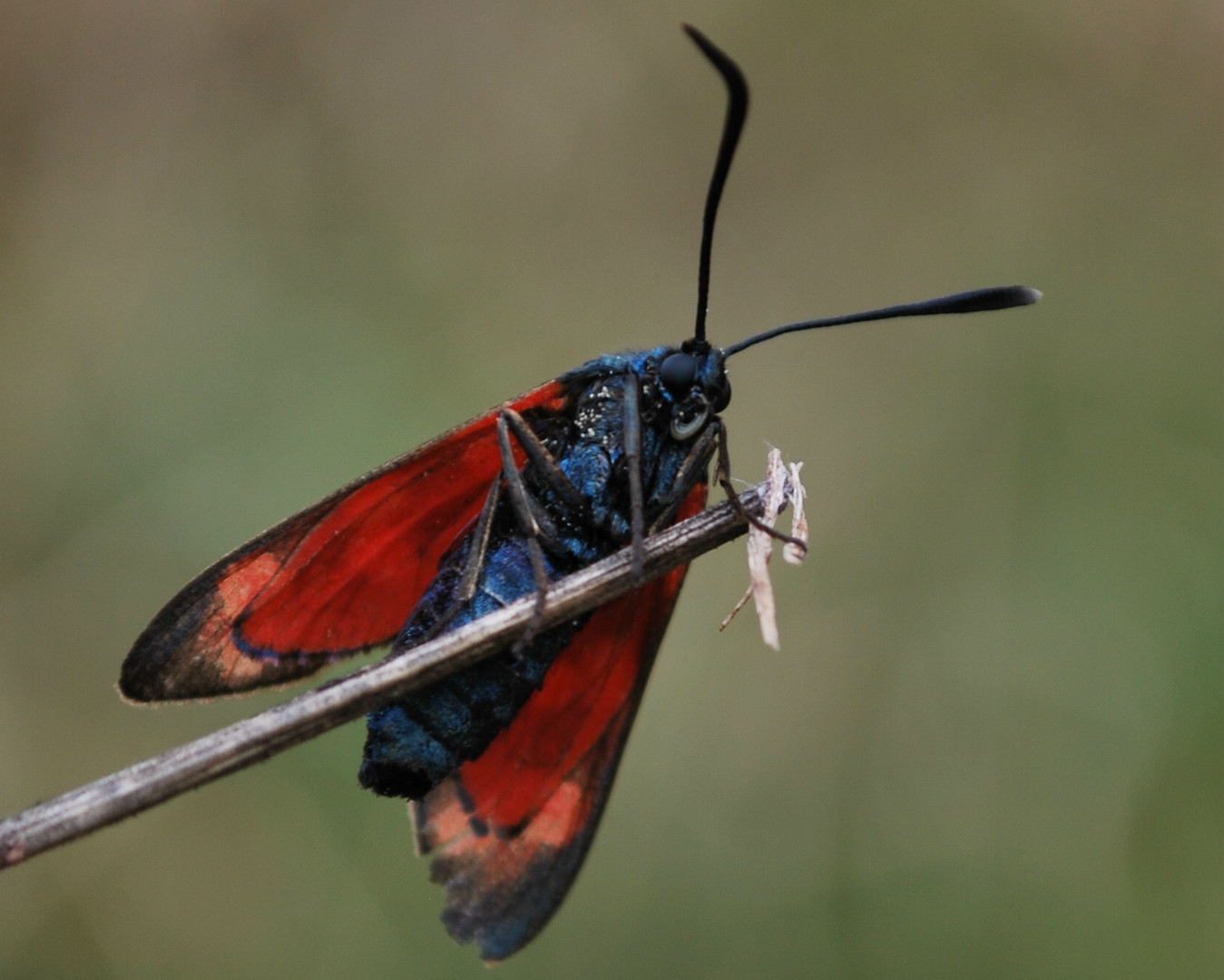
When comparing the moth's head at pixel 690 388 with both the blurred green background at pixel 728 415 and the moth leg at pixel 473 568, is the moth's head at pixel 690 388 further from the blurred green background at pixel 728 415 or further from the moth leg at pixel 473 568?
the blurred green background at pixel 728 415

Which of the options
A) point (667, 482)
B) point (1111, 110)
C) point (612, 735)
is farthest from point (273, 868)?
point (1111, 110)

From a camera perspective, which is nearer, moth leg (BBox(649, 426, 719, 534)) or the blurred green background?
moth leg (BBox(649, 426, 719, 534))

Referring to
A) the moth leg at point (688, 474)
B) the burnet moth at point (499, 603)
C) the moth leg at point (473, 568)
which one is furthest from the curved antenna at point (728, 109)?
the moth leg at point (473, 568)

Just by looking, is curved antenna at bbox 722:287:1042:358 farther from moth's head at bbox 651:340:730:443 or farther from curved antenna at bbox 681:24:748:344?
curved antenna at bbox 681:24:748:344

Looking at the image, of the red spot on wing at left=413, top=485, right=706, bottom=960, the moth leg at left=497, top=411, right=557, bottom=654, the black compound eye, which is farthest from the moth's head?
the moth leg at left=497, top=411, right=557, bottom=654

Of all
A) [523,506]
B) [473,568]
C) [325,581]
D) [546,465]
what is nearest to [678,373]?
[546,465]

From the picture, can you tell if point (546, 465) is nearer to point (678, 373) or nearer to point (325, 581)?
point (678, 373)
